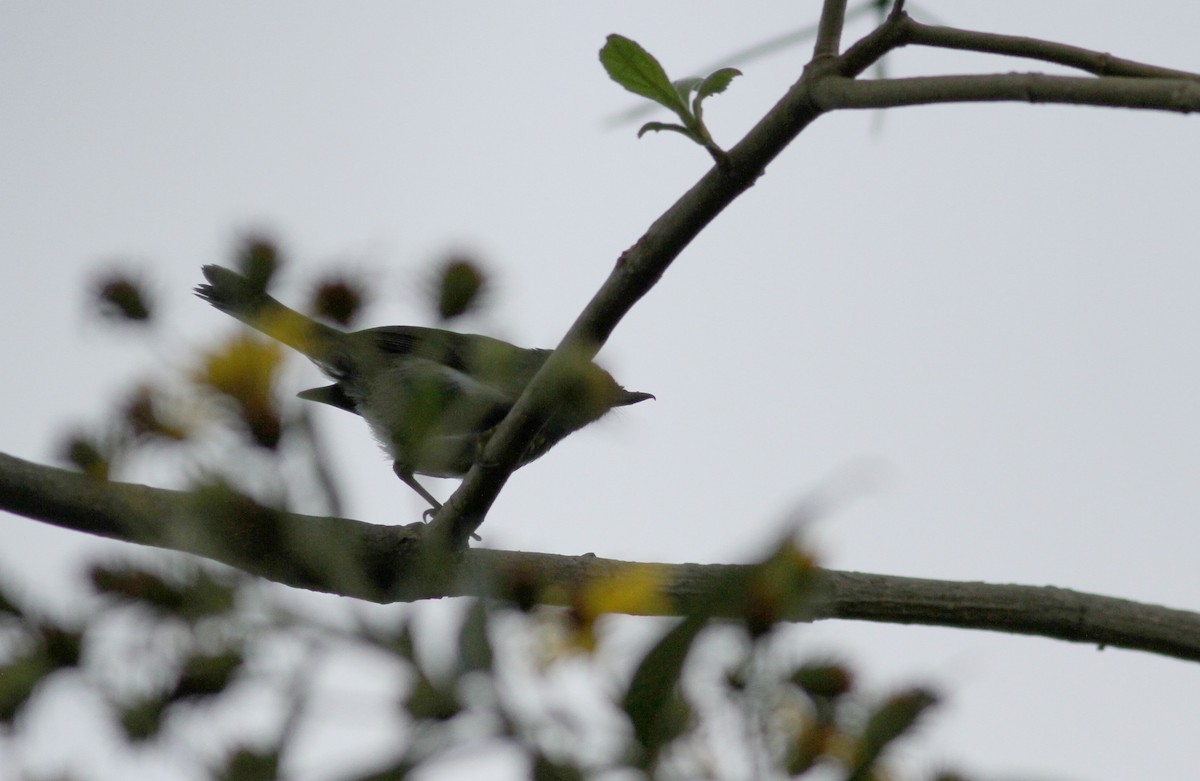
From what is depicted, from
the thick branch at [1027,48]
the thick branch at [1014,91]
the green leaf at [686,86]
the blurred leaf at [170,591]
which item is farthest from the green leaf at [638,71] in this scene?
the blurred leaf at [170,591]

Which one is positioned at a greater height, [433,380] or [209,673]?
[433,380]

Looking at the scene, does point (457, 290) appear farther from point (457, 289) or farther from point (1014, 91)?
point (1014, 91)

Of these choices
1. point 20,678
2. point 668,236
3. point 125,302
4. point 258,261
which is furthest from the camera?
point 668,236

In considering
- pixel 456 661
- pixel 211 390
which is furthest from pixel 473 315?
pixel 456 661

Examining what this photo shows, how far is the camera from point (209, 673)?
1.38 metres

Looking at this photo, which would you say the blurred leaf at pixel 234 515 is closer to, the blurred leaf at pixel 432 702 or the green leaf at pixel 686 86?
the blurred leaf at pixel 432 702

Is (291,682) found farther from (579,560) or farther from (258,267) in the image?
(579,560)

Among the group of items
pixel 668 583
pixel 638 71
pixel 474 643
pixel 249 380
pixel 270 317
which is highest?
pixel 638 71

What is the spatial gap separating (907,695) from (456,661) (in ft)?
1.84

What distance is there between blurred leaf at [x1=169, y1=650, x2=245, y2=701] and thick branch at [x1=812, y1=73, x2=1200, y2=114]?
1939 millimetres

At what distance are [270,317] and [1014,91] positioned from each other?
1657 millimetres

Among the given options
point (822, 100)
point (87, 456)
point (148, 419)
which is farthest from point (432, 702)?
point (822, 100)

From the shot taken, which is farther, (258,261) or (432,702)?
(258,261)

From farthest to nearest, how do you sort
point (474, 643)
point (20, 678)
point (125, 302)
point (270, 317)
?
1. point (125, 302)
2. point (270, 317)
3. point (20, 678)
4. point (474, 643)
